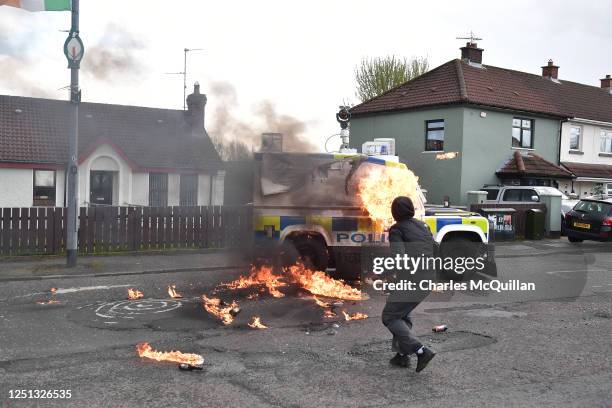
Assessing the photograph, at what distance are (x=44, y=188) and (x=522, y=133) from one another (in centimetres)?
2203

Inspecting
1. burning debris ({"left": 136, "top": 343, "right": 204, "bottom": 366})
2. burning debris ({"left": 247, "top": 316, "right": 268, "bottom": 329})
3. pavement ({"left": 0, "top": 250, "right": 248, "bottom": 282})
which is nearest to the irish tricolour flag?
pavement ({"left": 0, "top": 250, "right": 248, "bottom": 282})

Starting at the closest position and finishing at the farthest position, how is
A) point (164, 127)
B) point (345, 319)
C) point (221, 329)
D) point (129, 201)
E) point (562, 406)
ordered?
1. point (562, 406)
2. point (221, 329)
3. point (345, 319)
4. point (129, 201)
5. point (164, 127)

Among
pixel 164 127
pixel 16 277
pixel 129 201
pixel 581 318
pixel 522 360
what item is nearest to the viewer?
pixel 522 360

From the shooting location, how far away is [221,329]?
7203 millimetres

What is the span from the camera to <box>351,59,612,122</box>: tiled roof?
87.5ft

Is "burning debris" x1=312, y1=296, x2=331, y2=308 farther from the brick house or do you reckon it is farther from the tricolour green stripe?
the brick house

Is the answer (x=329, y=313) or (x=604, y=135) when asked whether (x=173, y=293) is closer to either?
(x=329, y=313)

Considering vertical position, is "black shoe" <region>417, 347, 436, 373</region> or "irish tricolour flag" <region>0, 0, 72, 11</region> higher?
"irish tricolour flag" <region>0, 0, 72, 11</region>

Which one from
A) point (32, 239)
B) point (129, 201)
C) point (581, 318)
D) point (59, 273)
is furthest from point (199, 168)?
point (581, 318)

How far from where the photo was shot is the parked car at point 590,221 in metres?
18.3

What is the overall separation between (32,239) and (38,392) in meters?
9.55

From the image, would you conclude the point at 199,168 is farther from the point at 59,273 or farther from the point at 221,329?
the point at 221,329

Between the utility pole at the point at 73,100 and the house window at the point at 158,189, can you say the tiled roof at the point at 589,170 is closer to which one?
the house window at the point at 158,189

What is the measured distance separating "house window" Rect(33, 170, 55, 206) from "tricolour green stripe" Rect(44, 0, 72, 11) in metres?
14.3
